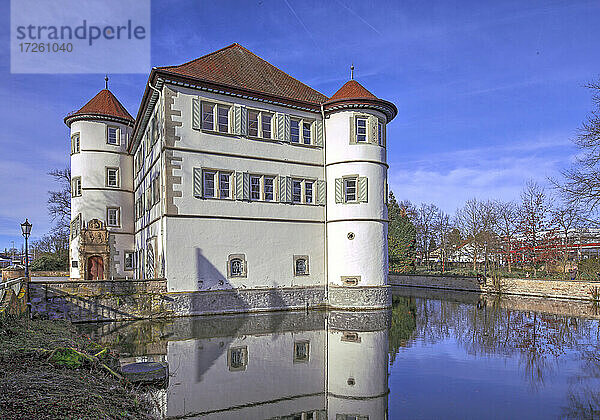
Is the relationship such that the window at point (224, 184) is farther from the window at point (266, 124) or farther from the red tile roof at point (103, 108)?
the red tile roof at point (103, 108)

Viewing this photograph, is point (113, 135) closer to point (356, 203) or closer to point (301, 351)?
point (356, 203)

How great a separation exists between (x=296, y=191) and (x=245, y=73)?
230 inches

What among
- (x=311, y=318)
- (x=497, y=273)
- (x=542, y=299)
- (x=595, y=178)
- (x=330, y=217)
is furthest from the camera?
(x=497, y=273)

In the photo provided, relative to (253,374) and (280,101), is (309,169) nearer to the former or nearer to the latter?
(280,101)

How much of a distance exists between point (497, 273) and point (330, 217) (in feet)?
50.2

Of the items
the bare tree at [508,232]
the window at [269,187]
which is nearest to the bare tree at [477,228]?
the bare tree at [508,232]

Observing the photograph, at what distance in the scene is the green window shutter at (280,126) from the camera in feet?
68.9

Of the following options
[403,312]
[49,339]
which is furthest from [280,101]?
[49,339]

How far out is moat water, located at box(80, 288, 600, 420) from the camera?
7656 millimetres

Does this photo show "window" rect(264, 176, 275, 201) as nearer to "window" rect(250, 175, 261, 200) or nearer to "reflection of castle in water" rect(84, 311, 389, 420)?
"window" rect(250, 175, 261, 200)

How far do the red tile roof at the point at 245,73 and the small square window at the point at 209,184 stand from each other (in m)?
3.74

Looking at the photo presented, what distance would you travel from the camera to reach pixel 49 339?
9398 millimetres

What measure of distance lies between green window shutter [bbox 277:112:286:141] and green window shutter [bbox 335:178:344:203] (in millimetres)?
3210

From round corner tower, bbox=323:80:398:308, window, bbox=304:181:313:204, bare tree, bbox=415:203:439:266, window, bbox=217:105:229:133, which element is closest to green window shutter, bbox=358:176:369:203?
round corner tower, bbox=323:80:398:308
